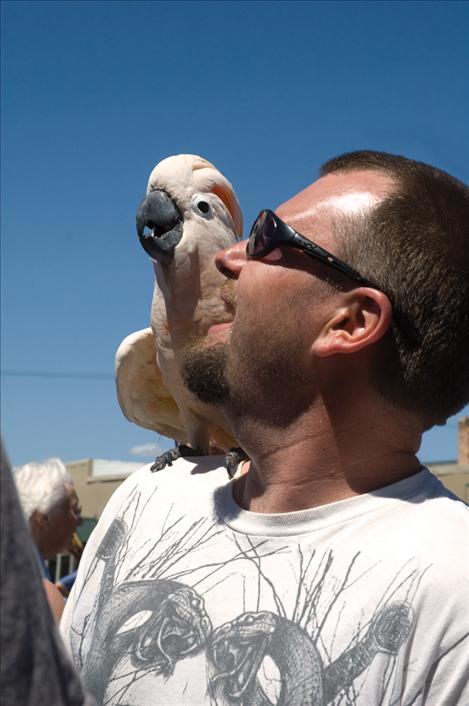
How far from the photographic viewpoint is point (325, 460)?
1.57 metres

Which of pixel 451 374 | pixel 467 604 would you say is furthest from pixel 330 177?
pixel 467 604

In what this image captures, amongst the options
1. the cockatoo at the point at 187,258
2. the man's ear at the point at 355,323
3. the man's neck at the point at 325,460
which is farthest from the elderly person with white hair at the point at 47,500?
the man's ear at the point at 355,323

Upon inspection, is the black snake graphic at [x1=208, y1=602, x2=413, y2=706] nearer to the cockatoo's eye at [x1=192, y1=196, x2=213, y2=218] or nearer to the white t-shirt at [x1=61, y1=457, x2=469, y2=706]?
the white t-shirt at [x1=61, y1=457, x2=469, y2=706]

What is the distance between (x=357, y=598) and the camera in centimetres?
137

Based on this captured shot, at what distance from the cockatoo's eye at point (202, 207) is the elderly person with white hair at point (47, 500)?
1443 mm

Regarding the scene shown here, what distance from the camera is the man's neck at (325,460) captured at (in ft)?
5.08

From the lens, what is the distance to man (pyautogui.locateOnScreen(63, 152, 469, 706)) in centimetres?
137

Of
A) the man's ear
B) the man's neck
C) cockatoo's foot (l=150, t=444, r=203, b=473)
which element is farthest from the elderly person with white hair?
the man's ear

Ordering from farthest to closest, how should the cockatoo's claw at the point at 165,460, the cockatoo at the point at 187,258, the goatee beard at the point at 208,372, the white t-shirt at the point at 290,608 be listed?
the cockatoo at the point at 187,258, the cockatoo's claw at the point at 165,460, the goatee beard at the point at 208,372, the white t-shirt at the point at 290,608

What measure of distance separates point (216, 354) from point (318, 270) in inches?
10.2

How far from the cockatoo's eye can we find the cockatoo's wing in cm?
47

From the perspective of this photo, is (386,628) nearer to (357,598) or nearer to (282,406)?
(357,598)

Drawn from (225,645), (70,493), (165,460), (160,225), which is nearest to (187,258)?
(160,225)

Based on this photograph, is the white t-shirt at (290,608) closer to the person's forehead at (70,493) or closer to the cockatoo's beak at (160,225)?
the cockatoo's beak at (160,225)
